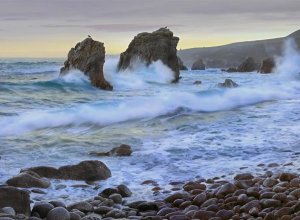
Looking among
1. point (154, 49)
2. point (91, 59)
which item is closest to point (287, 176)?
point (91, 59)

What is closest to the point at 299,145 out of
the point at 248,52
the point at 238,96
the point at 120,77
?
the point at 238,96

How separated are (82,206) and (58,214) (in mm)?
601

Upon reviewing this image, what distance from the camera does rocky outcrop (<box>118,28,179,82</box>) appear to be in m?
38.7

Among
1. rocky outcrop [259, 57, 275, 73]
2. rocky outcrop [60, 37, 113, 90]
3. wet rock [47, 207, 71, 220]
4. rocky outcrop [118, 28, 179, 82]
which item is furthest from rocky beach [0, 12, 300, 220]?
rocky outcrop [259, 57, 275, 73]

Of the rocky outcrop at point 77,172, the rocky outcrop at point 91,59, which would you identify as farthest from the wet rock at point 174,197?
the rocky outcrop at point 91,59

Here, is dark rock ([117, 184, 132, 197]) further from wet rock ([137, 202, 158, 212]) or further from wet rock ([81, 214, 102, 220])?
wet rock ([81, 214, 102, 220])

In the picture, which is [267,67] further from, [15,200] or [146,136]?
[15,200]

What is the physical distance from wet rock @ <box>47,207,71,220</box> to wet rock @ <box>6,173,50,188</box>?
1.58 meters

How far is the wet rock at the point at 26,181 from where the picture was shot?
7.04 metres

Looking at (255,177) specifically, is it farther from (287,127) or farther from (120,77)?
(120,77)

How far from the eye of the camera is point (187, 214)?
19.2ft

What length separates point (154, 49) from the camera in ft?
128

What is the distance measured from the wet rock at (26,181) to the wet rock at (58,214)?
5.18 feet

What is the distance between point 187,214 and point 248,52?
111 m
